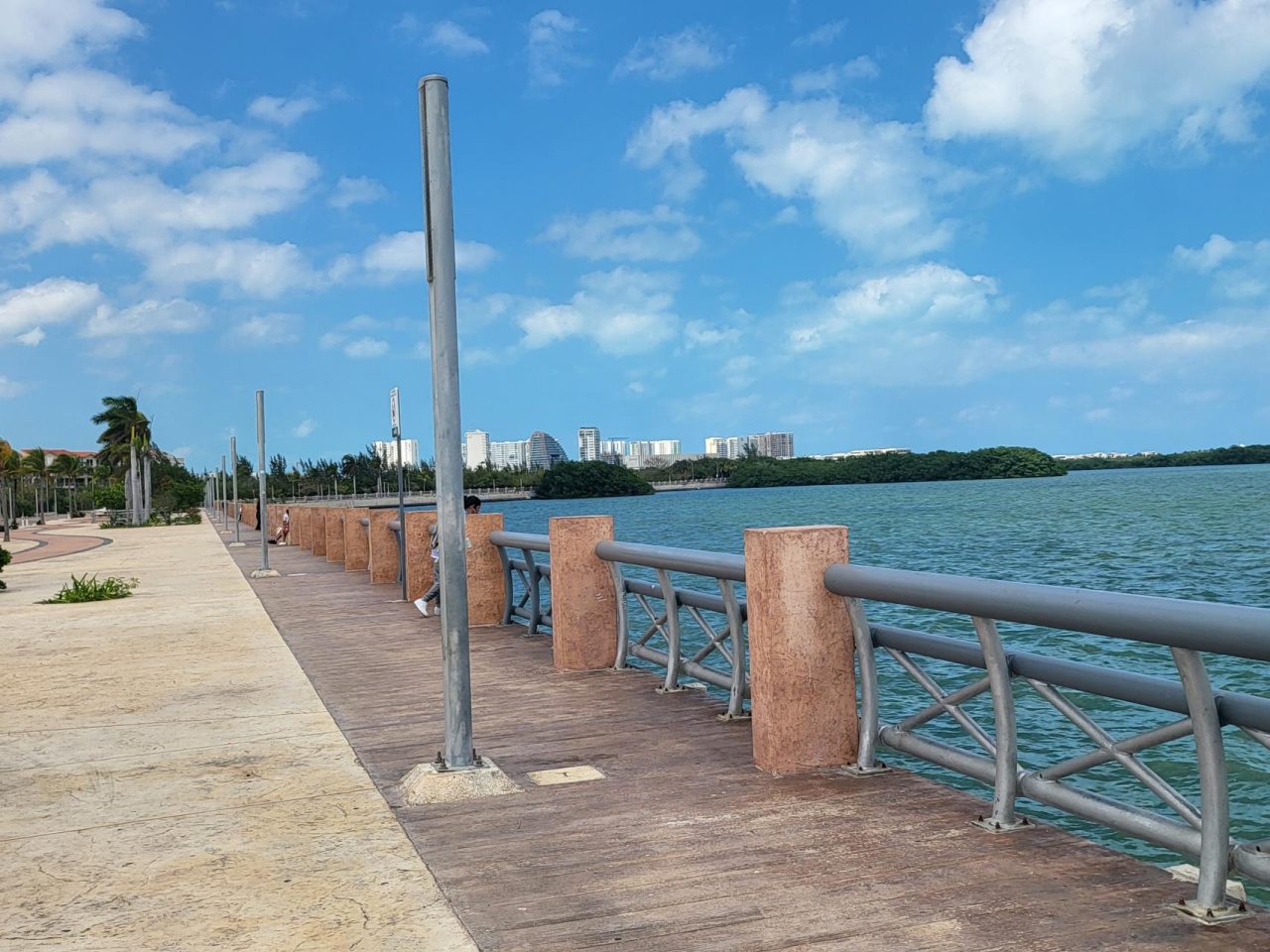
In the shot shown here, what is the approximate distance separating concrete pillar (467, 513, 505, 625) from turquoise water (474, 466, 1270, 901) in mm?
2684

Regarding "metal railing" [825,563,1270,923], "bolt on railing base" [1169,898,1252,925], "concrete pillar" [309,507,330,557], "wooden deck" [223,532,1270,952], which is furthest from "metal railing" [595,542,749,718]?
"concrete pillar" [309,507,330,557]

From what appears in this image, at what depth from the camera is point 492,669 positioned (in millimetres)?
9898

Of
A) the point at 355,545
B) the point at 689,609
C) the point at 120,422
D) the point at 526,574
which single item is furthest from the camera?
the point at 120,422

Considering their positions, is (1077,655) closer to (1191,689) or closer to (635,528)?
(1191,689)

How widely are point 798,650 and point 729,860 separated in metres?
1.36

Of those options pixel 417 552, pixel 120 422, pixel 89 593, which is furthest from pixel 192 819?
pixel 120 422

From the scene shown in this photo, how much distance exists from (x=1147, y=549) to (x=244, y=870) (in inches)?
2021

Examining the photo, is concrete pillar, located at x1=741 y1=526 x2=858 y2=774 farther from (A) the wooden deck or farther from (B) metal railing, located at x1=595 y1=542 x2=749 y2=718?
(B) metal railing, located at x1=595 y1=542 x2=749 y2=718

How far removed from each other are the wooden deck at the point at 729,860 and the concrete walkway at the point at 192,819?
0.81 ft

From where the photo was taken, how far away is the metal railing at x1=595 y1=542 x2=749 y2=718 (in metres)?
7.14

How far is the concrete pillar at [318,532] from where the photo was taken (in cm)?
2861

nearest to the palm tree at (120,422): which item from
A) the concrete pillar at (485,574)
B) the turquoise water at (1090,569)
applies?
the turquoise water at (1090,569)

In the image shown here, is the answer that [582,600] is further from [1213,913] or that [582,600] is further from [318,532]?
[318,532]

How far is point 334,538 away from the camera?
26.4 meters
